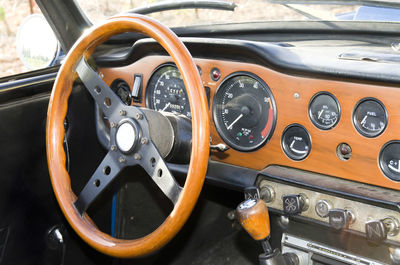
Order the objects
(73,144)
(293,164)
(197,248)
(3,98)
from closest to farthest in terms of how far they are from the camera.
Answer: (293,164) → (3,98) → (73,144) → (197,248)

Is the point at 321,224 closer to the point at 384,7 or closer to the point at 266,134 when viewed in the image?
the point at 266,134

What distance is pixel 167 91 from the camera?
2.24 metres

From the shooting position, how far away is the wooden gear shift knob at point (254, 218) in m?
1.75

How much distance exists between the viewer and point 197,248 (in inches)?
112

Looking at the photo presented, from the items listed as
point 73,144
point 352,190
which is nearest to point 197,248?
point 73,144

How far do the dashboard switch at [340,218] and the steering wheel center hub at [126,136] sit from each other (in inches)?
28.1

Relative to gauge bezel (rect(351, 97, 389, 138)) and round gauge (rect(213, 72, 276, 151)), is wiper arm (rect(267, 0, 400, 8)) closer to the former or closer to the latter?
round gauge (rect(213, 72, 276, 151))

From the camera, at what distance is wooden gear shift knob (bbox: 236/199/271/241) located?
5.74 feet

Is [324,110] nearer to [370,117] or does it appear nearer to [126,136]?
[370,117]

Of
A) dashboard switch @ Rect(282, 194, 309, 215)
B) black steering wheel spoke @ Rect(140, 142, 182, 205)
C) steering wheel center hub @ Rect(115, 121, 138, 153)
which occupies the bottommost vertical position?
dashboard switch @ Rect(282, 194, 309, 215)

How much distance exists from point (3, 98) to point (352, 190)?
142 cm

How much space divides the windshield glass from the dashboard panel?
416 mm

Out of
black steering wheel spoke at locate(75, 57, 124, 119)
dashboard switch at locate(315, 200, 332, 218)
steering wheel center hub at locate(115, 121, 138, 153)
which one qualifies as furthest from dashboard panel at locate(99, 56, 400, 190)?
steering wheel center hub at locate(115, 121, 138, 153)

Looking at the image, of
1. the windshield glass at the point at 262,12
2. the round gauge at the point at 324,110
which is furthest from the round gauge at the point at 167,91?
the round gauge at the point at 324,110
